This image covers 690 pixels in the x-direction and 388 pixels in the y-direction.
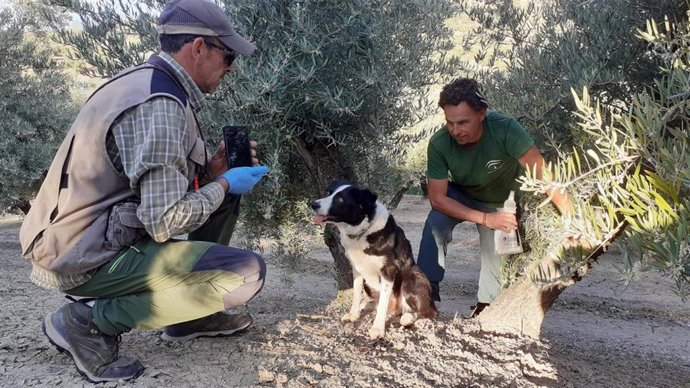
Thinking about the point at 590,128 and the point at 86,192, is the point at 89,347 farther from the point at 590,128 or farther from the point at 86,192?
the point at 590,128

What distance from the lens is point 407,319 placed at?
4.31 m

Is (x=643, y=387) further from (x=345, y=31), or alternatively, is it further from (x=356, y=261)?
(x=345, y=31)

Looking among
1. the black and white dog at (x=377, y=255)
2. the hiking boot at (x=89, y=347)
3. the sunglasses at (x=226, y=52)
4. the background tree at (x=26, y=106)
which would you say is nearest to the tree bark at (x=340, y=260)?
the black and white dog at (x=377, y=255)

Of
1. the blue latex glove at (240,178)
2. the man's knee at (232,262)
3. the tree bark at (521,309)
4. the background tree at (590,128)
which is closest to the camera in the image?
the background tree at (590,128)

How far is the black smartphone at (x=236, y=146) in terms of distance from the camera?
3832 millimetres

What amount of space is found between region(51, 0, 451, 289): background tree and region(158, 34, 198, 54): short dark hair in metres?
0.95

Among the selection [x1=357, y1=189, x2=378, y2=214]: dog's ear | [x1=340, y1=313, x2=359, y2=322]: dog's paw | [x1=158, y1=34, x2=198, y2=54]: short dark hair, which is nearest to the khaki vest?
[x1=158, y1=34, x2=198, y2=54]: short dark hair

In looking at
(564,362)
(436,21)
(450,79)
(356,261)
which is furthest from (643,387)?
(436,21)

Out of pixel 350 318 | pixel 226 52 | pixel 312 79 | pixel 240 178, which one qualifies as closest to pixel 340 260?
pixel 350 318

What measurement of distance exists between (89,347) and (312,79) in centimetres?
236

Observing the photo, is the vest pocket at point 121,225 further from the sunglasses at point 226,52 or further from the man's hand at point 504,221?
the man's hand at point 504,221

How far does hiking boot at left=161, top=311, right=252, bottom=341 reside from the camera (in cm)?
389

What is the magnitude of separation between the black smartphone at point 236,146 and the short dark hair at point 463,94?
171cm

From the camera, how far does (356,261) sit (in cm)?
444
